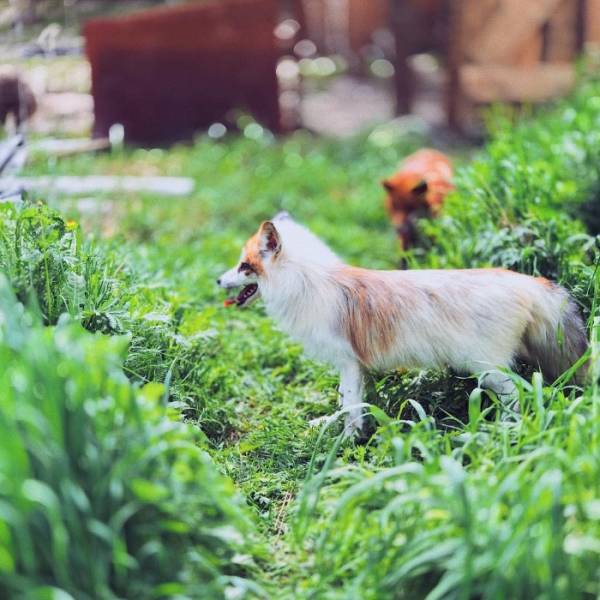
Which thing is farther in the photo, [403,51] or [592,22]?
[403,51]

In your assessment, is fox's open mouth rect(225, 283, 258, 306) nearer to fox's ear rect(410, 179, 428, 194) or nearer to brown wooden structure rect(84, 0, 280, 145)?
fox's ear rect(410, 179, 428, 194)

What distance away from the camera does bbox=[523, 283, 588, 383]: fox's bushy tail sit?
4.53m

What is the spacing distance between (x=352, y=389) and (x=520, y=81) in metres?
6.86

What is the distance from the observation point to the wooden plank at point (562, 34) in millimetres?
10484

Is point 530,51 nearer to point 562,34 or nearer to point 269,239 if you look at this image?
point 562,34

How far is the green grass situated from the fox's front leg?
13 cm

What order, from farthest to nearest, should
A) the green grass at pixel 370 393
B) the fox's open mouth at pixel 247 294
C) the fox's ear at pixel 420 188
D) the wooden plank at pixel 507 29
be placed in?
the wooden plank at pixel 507 29, the fox's ear at pixel 420 188, the fox's open mouth at pixel 247 294, the green grass at pixel 370 393

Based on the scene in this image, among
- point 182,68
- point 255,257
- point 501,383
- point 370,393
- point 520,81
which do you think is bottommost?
point 370,393

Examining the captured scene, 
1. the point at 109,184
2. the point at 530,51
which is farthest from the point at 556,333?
the point at 530,51

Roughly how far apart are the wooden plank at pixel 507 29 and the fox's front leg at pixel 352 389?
695cm

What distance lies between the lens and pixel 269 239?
4668mm

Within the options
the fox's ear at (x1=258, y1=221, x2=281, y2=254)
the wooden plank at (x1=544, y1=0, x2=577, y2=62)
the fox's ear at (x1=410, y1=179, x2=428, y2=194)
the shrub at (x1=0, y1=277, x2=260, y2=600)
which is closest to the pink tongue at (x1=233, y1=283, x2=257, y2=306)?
the fox's ear at (x1=258, y1=221, x2=281, y2=254)

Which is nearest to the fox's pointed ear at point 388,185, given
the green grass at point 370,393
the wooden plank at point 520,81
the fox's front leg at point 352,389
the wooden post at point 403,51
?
the green grass at point 370,393

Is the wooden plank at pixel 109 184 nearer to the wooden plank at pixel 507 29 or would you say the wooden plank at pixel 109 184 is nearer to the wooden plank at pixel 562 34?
the wooden plank at pixel 507 29
